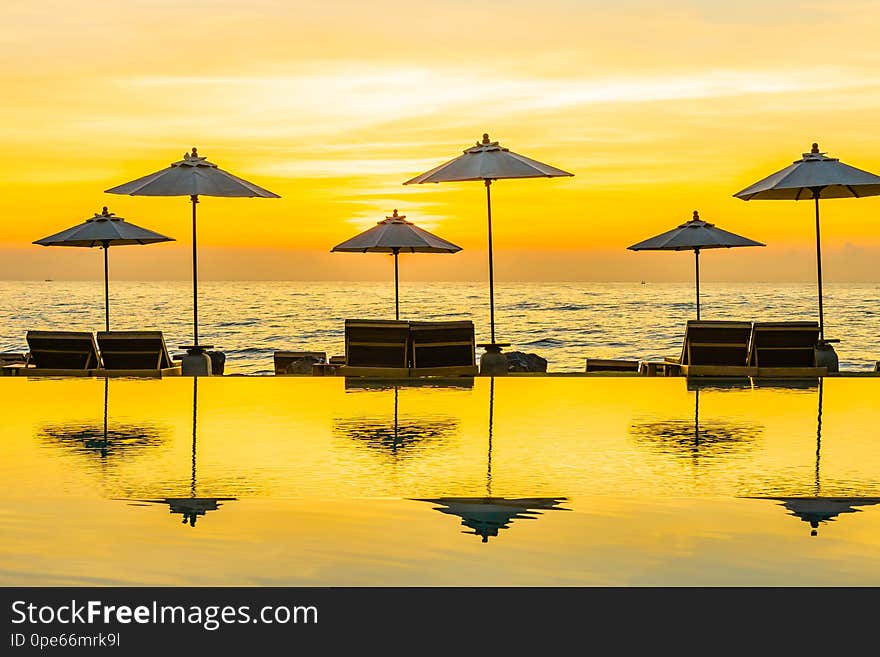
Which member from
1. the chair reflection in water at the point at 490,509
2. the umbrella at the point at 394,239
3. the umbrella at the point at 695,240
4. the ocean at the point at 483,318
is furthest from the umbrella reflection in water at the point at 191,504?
the ocean at the point at 483,318

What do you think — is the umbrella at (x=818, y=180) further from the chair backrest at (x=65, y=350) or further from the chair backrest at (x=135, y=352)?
the chair backrest at (x=65, y=350)

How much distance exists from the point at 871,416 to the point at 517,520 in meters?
5.02

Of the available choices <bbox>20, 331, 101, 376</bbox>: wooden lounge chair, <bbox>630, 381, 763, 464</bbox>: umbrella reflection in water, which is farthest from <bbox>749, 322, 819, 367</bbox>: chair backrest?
<bbox>20, 331, 101, 376</bbox>: wooden lounge chair

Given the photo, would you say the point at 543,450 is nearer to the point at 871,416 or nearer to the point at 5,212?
the point at 871,416

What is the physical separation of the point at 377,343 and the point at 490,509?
7160 millimetres

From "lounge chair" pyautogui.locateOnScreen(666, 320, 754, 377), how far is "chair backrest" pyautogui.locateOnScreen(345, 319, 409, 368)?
3179mm

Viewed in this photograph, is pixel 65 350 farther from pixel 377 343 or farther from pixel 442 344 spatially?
pixel 442 344

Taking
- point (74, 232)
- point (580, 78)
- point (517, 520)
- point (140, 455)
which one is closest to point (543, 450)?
point (517, 520)

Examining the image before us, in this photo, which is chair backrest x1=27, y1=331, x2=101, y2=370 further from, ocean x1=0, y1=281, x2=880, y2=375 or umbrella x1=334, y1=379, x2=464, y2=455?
ocean x1=0, y1=281, x2=880, y2=375

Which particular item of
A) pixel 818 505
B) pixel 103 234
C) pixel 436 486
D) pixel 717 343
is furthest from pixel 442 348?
pixel 818 505

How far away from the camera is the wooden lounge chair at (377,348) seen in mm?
13320

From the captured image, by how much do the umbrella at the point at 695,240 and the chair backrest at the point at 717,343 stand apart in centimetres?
376
